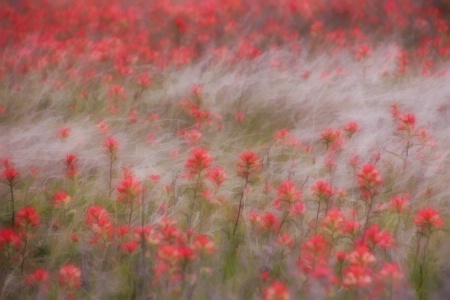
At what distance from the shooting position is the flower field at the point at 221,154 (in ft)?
5.75

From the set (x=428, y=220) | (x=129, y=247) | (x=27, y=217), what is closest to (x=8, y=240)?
(x=27, y=217)

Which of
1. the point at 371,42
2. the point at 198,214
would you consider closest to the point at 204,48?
the point at 371,42

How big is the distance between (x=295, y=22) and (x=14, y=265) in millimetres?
4757

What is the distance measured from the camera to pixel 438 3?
5.96 metres

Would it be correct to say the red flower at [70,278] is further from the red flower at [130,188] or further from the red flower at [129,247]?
the red flower at [130,188]

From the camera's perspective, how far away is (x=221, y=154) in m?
2.85

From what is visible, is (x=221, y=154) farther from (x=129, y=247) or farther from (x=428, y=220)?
(x=428, y=220)

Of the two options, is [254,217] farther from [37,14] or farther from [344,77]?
[37,14]

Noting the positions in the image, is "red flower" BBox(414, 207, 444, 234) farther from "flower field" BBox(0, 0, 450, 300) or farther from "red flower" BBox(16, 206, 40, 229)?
"red flower" BBox(16, 206, 40, 229)

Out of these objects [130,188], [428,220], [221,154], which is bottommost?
[221,154]

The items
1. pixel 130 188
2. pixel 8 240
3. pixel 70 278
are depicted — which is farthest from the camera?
pixel 130 188

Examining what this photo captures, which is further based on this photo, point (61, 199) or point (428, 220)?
point (61, 199)

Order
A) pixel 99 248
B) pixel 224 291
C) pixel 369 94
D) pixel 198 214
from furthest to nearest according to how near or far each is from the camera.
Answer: pixel 369 94 < pixel 198 214 < pixel 99 248 < pixel 224 291

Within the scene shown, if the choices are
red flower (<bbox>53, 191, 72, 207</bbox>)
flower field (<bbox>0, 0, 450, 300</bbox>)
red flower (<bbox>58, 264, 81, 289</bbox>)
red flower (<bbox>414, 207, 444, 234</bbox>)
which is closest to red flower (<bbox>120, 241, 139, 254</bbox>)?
flower field (<bbox>0, 0, 450, 300</bbox>)
